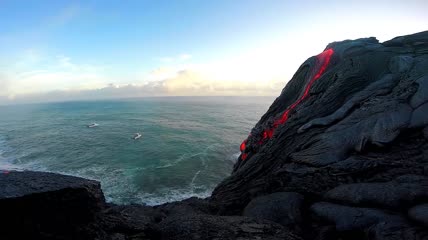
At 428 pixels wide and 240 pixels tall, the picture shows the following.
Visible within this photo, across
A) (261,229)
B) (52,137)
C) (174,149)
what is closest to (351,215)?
(261,229)

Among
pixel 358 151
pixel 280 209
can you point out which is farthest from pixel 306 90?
pixel 280 209

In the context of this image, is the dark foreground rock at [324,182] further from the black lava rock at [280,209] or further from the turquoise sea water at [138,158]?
the turquoise sea water at [138,158]

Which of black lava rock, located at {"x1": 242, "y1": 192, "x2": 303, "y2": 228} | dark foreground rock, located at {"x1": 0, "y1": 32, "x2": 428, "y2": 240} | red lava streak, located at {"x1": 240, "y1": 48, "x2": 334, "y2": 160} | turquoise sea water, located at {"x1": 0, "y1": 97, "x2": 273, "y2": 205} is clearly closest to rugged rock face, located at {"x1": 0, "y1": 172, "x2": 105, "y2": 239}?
dark foreground rock, located at {"x1": 0, "y1": 32, "x2": 428, "y2": 240}

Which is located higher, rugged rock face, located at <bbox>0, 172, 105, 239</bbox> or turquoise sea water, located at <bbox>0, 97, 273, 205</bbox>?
rugged rock face, located at <bbox>0, 172, 105, 239</bbox>

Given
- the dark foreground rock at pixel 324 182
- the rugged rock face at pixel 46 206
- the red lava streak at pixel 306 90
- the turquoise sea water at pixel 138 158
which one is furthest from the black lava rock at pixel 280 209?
the turquoise sea water at pixel 138 158

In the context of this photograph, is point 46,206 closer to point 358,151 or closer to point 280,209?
point 280,209

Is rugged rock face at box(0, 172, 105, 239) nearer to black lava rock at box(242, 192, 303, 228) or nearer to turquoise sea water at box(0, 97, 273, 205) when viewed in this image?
black lava rock at box(242, 192, 303, 228)
